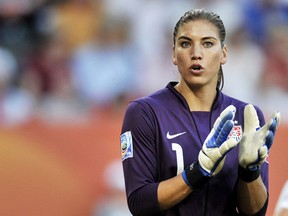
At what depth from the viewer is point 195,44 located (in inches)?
100

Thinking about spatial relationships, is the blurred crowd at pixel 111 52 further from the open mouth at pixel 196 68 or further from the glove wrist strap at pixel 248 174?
the glove wrist strap at pixel 248 174

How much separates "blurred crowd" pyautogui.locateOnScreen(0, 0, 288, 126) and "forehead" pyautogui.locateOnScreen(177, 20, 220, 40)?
8.66 ft

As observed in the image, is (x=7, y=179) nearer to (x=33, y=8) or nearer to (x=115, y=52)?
(x=115, y=52)

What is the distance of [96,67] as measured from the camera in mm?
5641

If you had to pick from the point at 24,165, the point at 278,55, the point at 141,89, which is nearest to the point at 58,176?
the point at 24,165

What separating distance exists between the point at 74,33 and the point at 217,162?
3727 millimetres

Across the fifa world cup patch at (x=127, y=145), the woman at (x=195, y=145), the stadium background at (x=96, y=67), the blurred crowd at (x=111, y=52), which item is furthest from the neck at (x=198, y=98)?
the blurred crowd at (x=111, y=52)

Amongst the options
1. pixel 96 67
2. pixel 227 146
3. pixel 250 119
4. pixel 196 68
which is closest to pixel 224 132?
pixel 227 146

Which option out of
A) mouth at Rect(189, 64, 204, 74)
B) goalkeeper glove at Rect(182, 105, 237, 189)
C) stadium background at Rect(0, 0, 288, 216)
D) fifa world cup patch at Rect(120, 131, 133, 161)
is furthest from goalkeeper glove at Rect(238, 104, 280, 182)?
stadium background at Rect(0, 0, 288, 216)

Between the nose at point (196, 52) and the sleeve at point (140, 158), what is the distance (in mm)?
236

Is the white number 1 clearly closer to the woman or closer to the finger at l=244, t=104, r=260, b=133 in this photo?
Answer: the woman

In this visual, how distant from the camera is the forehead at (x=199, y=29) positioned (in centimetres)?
256

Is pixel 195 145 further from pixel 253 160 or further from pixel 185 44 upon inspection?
pixel 185 44

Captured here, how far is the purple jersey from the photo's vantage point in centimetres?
244
